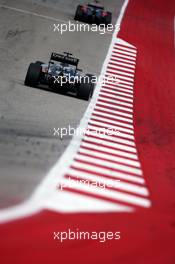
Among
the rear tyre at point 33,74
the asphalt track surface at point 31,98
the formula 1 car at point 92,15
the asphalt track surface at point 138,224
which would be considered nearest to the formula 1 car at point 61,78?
the rear tyre at point 33,74

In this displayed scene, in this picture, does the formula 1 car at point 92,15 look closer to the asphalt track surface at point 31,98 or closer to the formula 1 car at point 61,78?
the asphalt track surface at point 31,98

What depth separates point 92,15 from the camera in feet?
68.0

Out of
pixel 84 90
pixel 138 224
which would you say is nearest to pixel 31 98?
pixel 84 90

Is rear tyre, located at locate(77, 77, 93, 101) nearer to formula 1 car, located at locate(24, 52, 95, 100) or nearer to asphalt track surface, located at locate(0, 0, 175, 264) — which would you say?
formula 1 car, located at locate(24, 52, 95, 100)

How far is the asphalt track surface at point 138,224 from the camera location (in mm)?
7891

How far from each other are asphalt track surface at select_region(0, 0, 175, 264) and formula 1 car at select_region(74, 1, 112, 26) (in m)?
5.63

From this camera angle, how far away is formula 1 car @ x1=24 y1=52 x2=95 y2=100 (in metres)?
13.3

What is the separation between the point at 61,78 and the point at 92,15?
828 cm

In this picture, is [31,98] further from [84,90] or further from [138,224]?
[138,224]

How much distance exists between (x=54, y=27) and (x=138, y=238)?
12713 mm

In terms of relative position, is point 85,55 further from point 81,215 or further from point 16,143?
point 81,215

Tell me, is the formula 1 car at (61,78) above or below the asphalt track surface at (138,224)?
above

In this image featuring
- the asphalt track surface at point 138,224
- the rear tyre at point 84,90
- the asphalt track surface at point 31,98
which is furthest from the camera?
the rear tyre at point 84,90

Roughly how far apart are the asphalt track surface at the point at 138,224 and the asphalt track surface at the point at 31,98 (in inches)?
34.7
